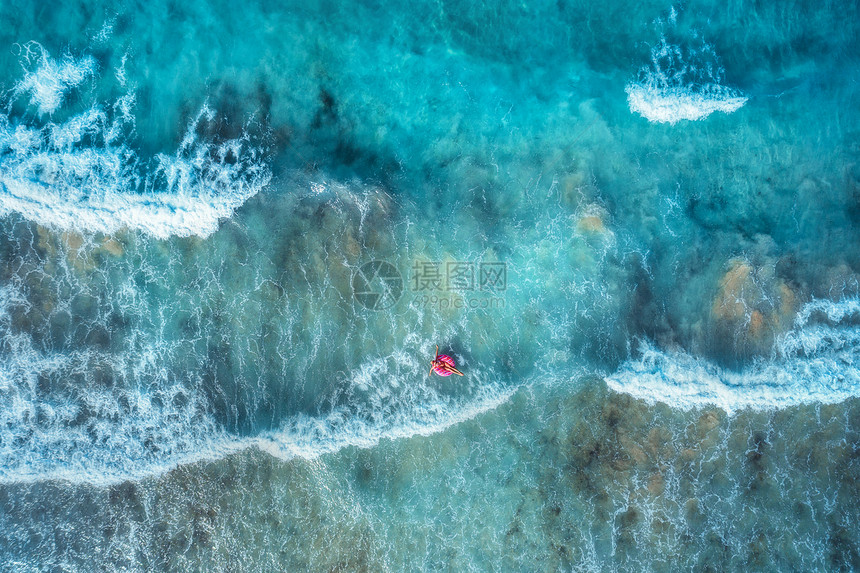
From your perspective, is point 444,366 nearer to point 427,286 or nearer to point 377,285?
point 427,286

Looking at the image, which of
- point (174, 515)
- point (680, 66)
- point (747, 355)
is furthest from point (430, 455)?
point (680, 66)

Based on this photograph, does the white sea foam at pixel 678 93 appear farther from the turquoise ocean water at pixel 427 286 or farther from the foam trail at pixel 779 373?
the foam trail at pixel 779 373

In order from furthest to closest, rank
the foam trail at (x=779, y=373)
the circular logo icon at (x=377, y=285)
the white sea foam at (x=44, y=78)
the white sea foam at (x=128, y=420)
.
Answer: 1. the white sea foam at (x=44, y=78)
2. the circular logo icon at (x=377, y=285)
3. the foam trail at (x=779, y=373)
4. the white sea foam at (x=128, y=420)

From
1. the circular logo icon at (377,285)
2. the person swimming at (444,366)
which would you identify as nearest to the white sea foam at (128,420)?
the person swimming at (444,366)

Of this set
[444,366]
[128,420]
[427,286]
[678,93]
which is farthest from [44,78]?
[678,93]

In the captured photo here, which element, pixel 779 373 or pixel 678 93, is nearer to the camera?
pixel 779 373

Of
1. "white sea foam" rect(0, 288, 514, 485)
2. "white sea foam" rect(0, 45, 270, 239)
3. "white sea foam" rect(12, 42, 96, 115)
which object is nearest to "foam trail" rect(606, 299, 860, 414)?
"white sea foam" rect(0, 288, 514, 485)

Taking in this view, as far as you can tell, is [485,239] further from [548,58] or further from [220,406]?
[220,406]
